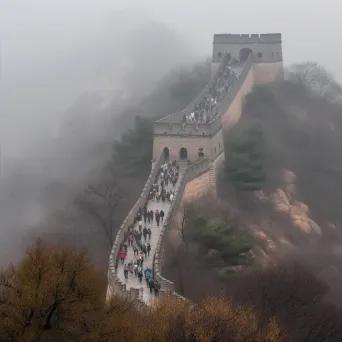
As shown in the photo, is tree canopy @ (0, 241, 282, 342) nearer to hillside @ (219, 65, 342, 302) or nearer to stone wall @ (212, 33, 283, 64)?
hillside @ (219, 65, 342, 302)

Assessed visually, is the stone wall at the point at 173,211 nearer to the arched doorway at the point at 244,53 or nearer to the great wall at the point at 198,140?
the great wall at the point at 198,140

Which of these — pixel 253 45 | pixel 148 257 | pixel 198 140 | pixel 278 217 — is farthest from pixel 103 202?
pixel 253 45

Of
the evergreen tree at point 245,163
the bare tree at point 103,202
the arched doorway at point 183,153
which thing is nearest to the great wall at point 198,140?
the arched doorway at point 183,153

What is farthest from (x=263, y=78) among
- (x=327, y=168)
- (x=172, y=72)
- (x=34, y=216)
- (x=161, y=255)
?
(x=161, y=255)

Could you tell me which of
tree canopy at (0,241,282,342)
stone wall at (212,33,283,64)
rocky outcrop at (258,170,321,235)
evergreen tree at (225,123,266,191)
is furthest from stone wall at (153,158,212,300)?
stone wall at (212,33,283,64)

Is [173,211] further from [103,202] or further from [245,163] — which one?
[245,163]

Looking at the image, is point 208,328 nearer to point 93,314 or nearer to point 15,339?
point 93,314

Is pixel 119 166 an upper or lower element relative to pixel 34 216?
upper
